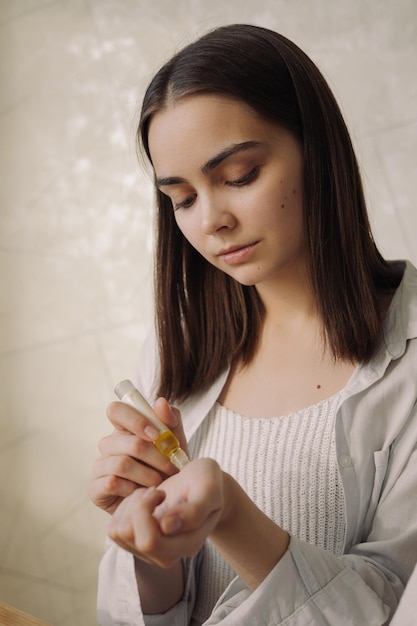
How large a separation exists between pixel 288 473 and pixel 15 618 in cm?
44

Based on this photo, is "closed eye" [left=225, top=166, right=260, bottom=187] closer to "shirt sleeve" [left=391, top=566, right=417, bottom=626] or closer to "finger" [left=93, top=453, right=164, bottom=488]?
"finger" [left=93, top=453, right=164, bottom=488]

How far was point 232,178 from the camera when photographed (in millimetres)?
1074


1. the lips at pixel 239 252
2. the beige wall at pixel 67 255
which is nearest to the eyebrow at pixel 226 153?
the lips at pixel 239 252

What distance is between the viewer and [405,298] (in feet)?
3.90

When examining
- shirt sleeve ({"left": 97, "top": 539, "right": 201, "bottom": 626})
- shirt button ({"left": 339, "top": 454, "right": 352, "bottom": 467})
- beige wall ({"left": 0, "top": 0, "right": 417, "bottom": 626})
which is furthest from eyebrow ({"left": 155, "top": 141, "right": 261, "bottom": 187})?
beige wall ({"left": 0, "top": 0, "right": 417, "bottom": 626})

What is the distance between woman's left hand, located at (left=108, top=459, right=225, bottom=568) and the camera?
0.69 m

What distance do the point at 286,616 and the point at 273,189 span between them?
570mm

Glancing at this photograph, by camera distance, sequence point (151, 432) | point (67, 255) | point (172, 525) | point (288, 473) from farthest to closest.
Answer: point (67, 255) < point (288, 473) < point (151, 432) < point (172, 525)

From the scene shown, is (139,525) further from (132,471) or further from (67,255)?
(67,255)

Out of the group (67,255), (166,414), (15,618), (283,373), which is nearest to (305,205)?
(283,373)

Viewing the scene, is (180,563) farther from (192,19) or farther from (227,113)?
(192,19)

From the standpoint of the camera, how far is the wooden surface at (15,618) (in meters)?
0.98

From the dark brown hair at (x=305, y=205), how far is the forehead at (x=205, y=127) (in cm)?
2

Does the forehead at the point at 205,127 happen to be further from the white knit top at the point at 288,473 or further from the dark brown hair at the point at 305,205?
the white knit top at the point at 288,473
